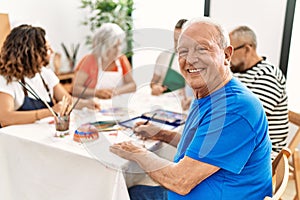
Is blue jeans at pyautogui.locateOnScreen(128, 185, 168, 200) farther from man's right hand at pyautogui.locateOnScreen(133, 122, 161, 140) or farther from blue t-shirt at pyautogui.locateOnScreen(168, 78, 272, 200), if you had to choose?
blue t-shirt at pyautogui.locateOnScreen(168, 78, 272, 200)

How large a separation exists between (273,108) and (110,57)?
47.0 inches

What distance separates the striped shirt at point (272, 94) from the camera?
155 cm

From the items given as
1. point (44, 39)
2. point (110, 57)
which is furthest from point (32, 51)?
point (110, 57)

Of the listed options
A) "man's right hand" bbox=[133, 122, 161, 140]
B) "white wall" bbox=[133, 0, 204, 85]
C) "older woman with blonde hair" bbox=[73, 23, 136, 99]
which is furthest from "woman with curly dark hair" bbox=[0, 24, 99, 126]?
"white wall" bbox=[133, 0, 204, 85]

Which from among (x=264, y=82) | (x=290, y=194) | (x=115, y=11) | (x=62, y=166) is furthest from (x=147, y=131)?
(x=115, y=11)

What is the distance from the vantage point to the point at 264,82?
1.56m

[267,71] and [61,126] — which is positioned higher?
[267,71]

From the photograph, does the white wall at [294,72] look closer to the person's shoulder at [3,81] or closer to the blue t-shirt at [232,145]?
the blue t-shirt at [232,145]

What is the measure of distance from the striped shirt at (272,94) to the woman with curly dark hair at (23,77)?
36.2 inches

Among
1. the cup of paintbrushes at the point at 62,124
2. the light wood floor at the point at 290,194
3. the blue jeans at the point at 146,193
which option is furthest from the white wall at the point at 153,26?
the light wood floor at the point at 290,194

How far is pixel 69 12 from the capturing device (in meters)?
3.61

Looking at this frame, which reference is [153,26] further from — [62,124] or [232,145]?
[232,145]

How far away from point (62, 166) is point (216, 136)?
0.75 meters

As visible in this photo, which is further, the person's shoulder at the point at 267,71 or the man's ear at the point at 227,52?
the person's shoulder at the point at 267,71
